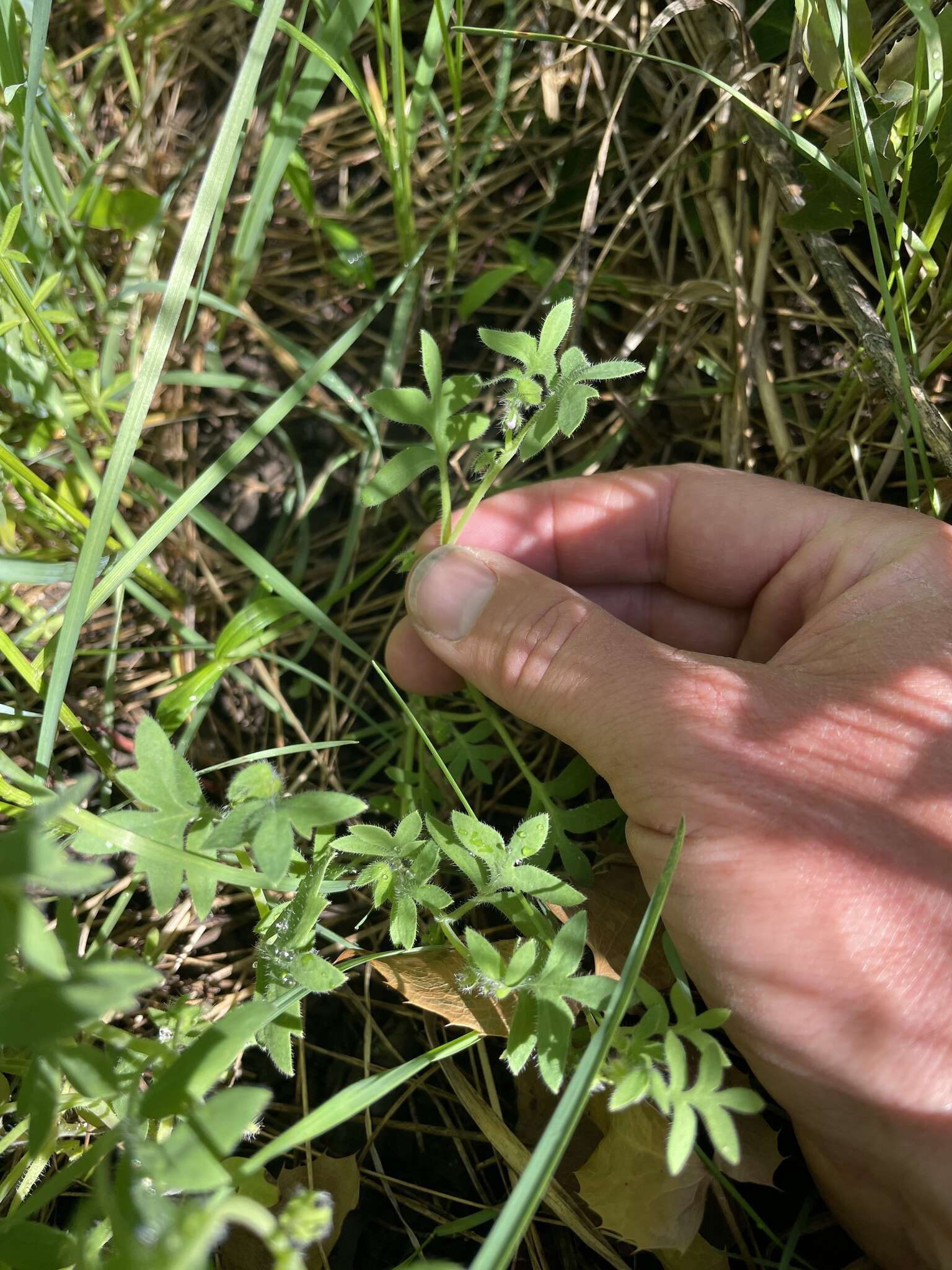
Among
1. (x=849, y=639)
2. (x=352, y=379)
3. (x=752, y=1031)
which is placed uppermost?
(x=352, y=379)

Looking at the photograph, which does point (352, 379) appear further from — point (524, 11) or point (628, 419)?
point (524, 11)

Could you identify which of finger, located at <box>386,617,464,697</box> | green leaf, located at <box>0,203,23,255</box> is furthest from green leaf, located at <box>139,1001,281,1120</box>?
green leaf, located at <box>0,203,23,255</box>

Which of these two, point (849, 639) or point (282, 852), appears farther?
point (849, 639)

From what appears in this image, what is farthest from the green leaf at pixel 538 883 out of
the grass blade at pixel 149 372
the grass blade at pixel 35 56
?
the grass blade at pixel 35 56

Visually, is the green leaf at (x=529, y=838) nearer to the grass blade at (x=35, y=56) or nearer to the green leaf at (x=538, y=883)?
the green leaf at (x=538, y=883)

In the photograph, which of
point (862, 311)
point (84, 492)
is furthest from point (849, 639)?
point (84, 492)

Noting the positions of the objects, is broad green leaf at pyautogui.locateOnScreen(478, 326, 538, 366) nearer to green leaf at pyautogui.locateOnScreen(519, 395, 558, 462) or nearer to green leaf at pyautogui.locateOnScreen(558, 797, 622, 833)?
green leaf at pyautogui.locateOnScreen(519, 395, 558, 462)
